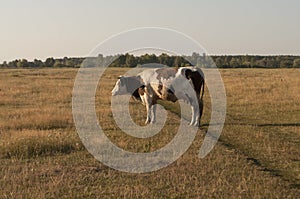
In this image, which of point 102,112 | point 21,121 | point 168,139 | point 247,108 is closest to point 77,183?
point 168,139

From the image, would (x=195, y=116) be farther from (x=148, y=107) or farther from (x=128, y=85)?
(x=128, y=85)

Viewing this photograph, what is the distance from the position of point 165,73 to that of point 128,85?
2.36 m

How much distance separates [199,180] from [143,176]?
3.57 ft

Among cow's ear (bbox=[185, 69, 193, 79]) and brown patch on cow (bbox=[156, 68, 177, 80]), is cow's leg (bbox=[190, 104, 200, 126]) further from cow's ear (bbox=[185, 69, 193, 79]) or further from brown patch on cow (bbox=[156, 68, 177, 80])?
brown patch on cow (bbox=[156, 68, 177, 80])

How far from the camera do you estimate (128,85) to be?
17.3 metres

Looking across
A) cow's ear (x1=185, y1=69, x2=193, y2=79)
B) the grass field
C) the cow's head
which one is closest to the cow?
cow's ear (x1=185, y1=69, x2=193, y2=79)

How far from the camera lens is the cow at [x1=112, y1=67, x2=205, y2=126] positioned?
15062 mm

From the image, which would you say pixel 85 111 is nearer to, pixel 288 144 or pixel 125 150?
pixel 125 150

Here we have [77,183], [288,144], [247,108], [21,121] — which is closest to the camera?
[77,183]

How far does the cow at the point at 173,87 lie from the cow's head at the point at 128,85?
521 mm

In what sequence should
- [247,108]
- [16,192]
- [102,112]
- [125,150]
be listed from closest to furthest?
[16,192]
[125,150]
[102,112]
[247,108]

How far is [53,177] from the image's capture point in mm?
8578

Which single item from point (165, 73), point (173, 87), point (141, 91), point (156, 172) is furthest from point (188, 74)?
point (156, 172)

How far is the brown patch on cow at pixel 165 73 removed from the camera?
50.1ft
